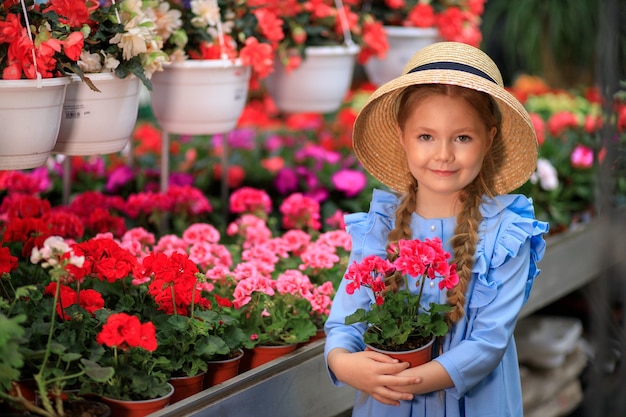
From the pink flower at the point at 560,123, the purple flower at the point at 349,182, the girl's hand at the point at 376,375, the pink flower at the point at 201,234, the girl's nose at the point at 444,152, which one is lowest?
the pink flower at the point at 560,123

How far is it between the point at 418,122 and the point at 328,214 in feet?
4.45

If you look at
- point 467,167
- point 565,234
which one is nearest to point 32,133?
point 467,167

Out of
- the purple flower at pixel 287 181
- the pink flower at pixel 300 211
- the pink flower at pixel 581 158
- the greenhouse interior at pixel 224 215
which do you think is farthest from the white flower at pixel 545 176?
the pink flower at pixel 300 211

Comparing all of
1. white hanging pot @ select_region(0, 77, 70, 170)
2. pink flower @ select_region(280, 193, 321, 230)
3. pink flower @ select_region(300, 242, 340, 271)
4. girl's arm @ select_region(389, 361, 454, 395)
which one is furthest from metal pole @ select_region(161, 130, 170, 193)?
girl's arm @ select_region(389, 361, 454, 395)

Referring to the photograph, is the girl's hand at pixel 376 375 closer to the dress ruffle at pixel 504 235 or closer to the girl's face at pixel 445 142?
the dress ruffle at pixel 504 235

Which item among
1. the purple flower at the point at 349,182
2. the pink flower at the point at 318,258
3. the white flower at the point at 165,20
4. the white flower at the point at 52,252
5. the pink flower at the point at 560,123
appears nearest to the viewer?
the white flower at the point at 52,252

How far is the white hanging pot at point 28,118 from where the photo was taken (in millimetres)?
1737

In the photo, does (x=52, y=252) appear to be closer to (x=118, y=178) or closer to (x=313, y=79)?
(x=313, y=79)

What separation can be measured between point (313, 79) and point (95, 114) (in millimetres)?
1003

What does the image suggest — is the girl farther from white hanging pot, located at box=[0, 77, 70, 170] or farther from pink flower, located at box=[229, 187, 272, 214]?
pink flower, located at box=[229, 187, 272, 214]

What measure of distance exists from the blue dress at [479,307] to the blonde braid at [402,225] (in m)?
0.02

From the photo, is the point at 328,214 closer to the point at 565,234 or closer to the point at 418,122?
the point at 565,234

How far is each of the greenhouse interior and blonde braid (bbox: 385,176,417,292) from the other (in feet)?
0.07

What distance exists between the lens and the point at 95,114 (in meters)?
1.95
